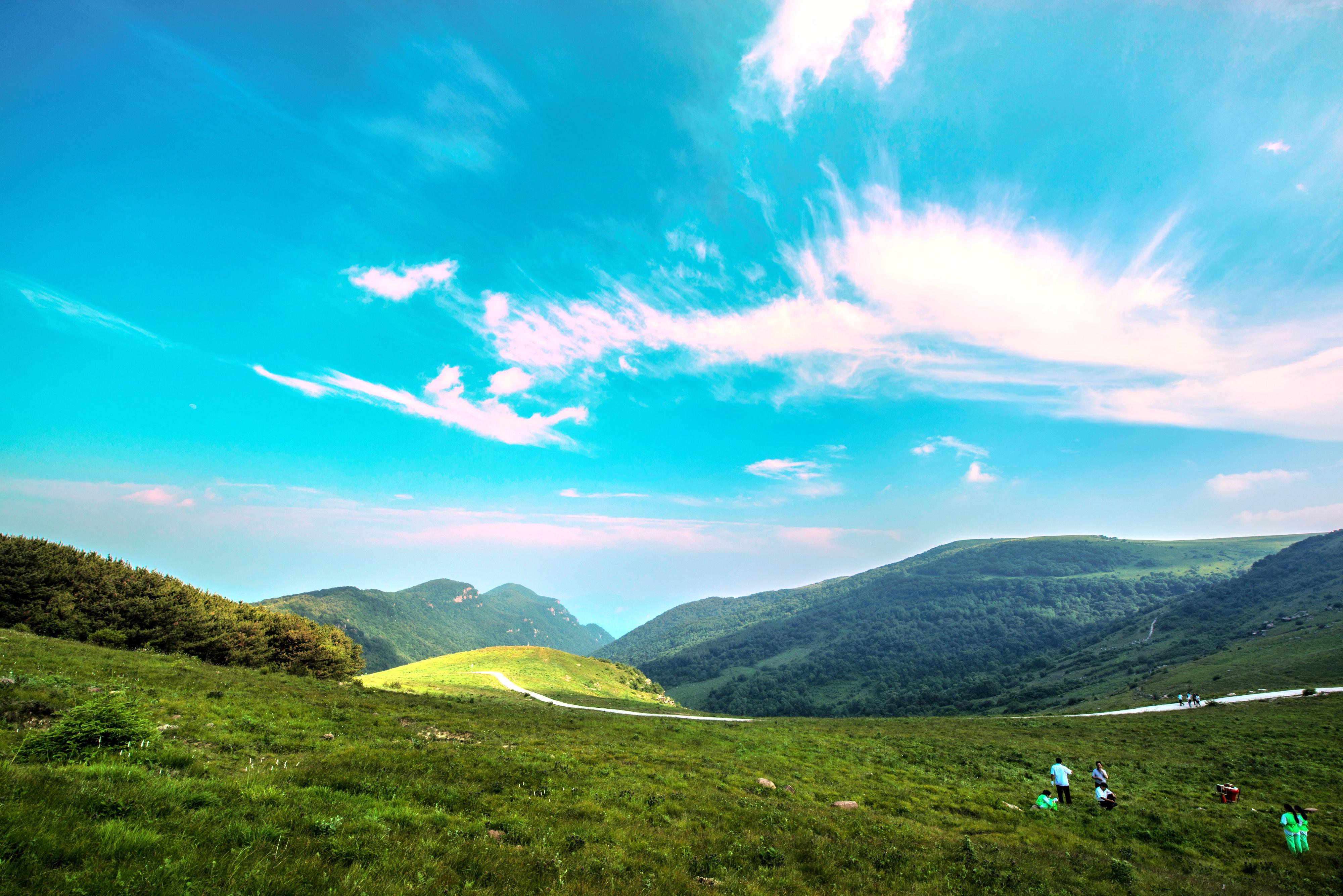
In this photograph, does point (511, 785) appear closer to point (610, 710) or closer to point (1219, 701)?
point (610, 710)

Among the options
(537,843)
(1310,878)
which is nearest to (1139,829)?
(1310,878)

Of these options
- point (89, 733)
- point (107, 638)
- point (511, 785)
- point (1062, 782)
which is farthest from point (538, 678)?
point (89, 733)

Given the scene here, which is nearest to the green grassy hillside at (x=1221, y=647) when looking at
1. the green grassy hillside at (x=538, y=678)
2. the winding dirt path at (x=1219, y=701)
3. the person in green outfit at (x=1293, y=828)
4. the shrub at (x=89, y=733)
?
the winding dirt path at (x=1219, y=701)

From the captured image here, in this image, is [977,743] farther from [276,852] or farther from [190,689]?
[190,689]

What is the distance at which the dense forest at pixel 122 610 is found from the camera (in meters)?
35.0

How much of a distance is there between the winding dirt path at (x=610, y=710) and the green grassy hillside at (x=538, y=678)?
1260mm

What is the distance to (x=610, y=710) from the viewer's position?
52.3 m

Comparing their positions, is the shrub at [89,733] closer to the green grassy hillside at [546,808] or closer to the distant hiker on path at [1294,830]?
the green grassy hillside at [546,808]

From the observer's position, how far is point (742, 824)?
15258 millimetres

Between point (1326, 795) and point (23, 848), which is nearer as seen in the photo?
point (23, 848)

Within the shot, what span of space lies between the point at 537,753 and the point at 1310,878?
1092 inches

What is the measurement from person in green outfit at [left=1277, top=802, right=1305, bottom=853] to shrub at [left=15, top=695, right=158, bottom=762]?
37704mm

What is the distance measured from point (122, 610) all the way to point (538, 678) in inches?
1868

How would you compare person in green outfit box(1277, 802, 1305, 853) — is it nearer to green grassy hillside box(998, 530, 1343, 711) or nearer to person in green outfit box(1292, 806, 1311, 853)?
person in green outfit box(1292, 806, 1311, 853)
